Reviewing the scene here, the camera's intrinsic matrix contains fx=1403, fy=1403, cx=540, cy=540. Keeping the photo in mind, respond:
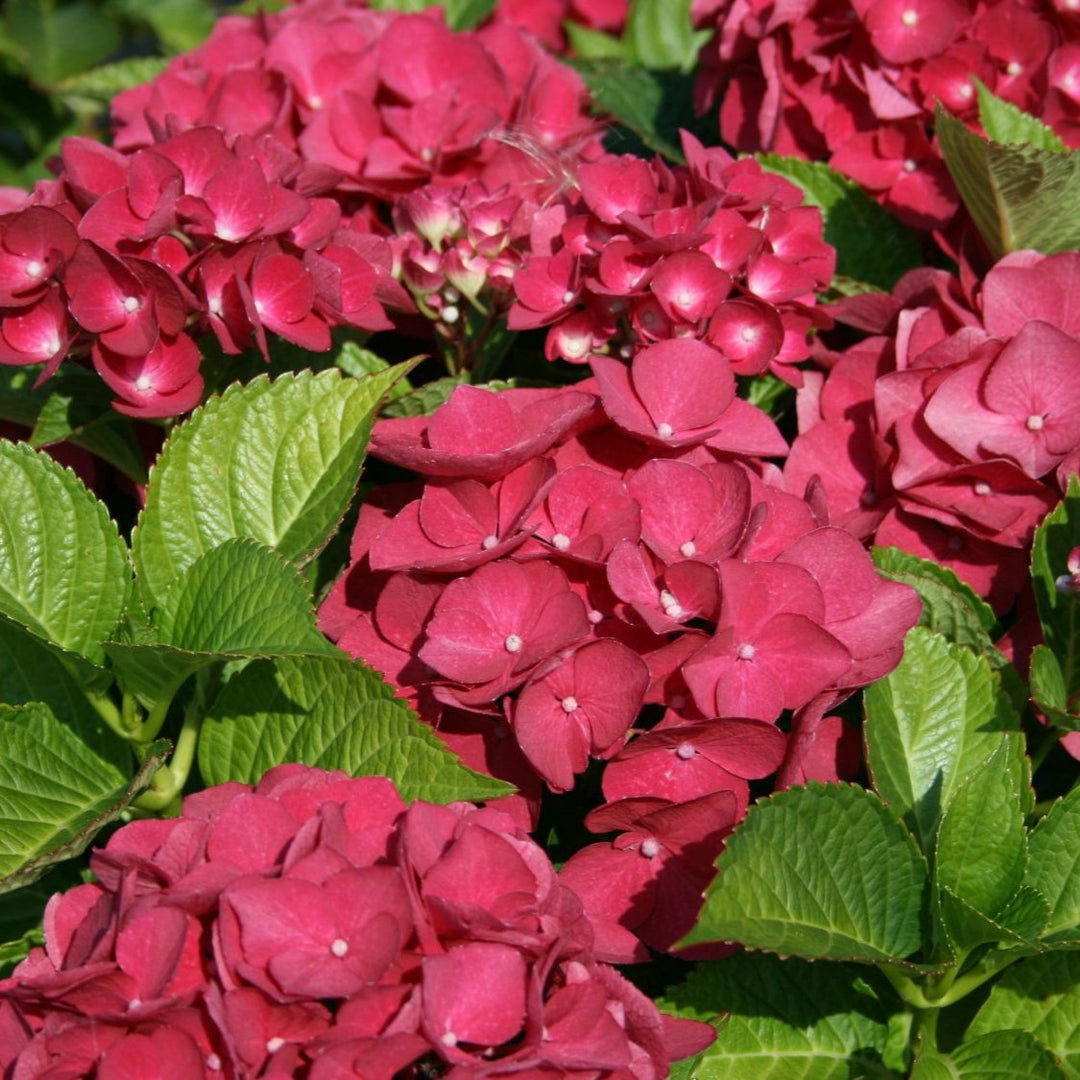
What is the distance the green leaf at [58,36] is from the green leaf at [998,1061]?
2.13 meters

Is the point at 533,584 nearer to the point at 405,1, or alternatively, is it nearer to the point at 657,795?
the point at 657,795

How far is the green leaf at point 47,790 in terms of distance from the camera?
0.95 m

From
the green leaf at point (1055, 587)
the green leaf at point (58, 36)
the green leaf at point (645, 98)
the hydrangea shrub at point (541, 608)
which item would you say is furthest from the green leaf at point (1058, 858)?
the green leaf at point (58, 36)

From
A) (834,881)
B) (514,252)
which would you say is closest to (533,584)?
(834,881)

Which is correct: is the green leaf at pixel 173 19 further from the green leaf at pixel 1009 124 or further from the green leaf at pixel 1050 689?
the green leaf at pixel 1050 689

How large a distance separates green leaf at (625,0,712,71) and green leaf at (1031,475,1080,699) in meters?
1.05

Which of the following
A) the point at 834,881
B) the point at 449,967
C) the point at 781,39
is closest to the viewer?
the point at 449,967

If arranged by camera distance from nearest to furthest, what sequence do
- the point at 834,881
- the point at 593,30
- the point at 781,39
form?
the point at 834,881 < the point at 781,39 < the point at 593,30

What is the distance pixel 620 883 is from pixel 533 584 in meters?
0.21

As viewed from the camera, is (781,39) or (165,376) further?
(781,39)

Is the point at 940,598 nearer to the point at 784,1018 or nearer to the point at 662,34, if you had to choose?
the point at 784,1018

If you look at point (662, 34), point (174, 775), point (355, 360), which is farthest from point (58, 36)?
point (174, 775)

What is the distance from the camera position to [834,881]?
89 cm

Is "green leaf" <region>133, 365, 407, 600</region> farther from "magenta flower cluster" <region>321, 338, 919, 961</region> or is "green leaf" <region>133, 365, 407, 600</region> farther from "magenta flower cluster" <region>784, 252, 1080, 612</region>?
"magenta flower cluster" <region>784, 252, 1080, 612</region>
